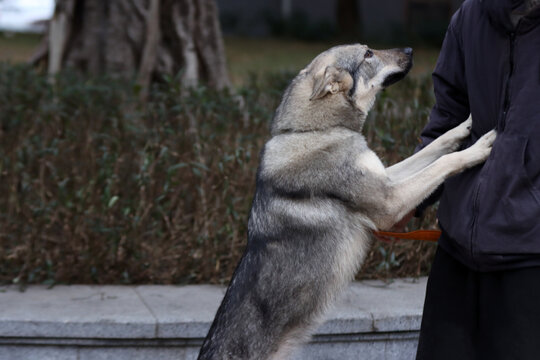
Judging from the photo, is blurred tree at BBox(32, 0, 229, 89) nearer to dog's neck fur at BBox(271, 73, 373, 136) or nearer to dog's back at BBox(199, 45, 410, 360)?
dog's neck fur at BBox(271, 73, 373, 136)

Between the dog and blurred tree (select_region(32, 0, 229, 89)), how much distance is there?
4.75 m

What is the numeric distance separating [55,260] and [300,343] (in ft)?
7.70

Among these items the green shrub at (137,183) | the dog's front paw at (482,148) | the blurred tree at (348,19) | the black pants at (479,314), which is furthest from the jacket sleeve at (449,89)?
the blurred tree at (348,19)

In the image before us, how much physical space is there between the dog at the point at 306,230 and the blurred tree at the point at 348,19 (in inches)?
1000

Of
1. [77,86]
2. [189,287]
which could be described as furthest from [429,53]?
[189,287]

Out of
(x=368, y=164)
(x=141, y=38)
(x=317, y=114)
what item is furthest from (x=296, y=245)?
(x=141, y=38)

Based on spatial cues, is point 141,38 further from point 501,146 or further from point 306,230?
point 501,146

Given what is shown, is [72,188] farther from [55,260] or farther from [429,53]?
[429,53]

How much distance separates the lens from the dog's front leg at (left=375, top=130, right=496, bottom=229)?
310cm

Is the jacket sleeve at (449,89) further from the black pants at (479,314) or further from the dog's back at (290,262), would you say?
the black pants at (479,314)

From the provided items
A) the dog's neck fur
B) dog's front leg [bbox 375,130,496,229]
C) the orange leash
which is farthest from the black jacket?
the dog's neck fur

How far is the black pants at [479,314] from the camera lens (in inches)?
103

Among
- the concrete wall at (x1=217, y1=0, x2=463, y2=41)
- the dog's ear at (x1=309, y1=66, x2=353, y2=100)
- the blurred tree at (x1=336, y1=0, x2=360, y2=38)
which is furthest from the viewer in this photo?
the concrete wall at (x1=217, y1=0, x2=463, y2=41)

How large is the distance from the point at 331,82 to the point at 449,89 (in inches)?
26.5
